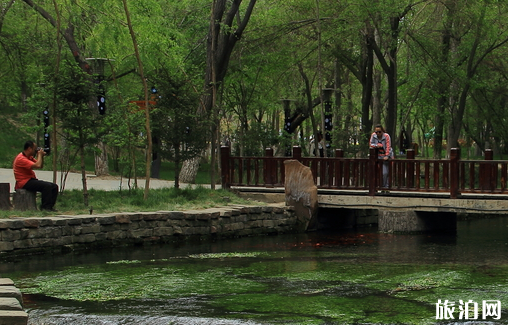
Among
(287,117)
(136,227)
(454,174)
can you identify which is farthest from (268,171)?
(287,117)

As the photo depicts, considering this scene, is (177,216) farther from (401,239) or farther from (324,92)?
(324,92)

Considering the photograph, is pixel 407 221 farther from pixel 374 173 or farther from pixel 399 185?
pixel 374 173

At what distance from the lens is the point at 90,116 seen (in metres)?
16.7

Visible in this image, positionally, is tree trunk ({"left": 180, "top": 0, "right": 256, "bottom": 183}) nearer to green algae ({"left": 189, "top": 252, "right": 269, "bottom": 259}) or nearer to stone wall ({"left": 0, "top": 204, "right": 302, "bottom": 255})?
stone wall ({"left": 0, "top": 204, "right": 302, "bottom": 255})

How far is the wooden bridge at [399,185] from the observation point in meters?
16.6

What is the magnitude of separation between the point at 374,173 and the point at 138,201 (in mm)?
5430

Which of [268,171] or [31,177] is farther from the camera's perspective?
[268,171]

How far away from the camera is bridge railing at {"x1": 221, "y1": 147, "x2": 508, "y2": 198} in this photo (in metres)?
16.7

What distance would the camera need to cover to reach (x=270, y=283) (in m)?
11.1

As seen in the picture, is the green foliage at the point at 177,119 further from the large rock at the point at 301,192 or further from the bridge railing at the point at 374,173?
the large rock at the point at 301,192

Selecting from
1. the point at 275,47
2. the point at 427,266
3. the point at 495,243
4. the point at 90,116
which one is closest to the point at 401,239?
the point at 495,243

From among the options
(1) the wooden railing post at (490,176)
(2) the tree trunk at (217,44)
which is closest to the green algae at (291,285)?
(1) the wooden railing post at (490,176)

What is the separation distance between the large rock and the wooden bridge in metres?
0.35

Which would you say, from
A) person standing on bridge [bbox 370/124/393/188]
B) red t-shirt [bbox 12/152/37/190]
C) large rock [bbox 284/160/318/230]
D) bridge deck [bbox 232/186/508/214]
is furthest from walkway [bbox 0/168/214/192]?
red t-shirt [bbox 12/152/37/190]
